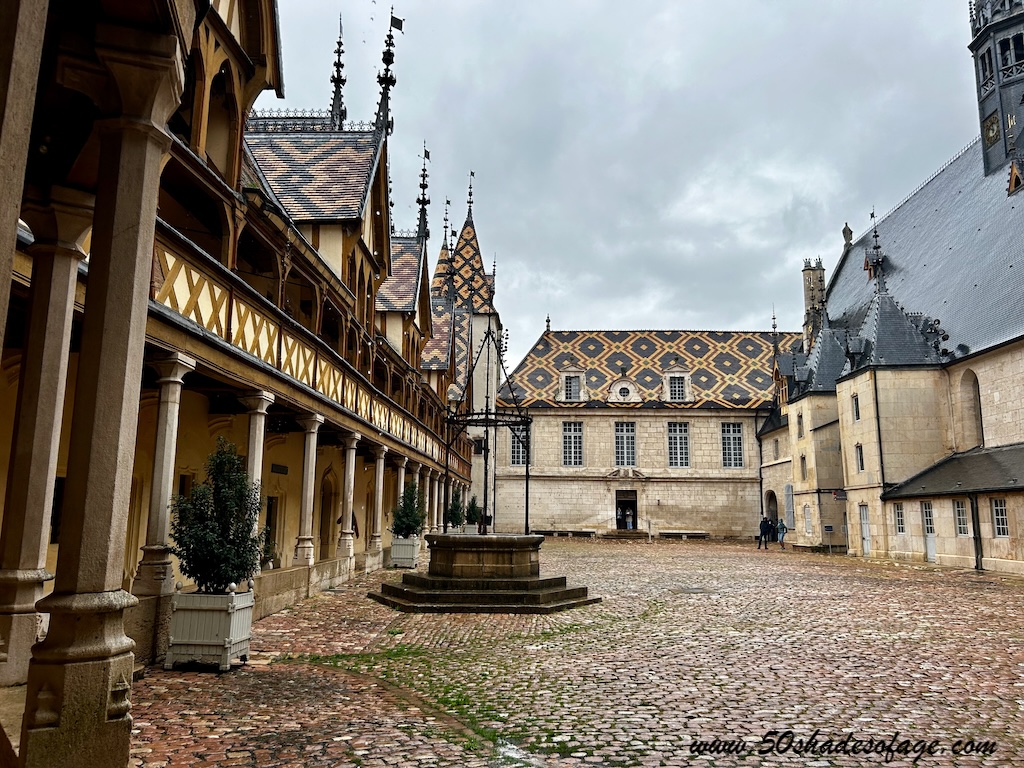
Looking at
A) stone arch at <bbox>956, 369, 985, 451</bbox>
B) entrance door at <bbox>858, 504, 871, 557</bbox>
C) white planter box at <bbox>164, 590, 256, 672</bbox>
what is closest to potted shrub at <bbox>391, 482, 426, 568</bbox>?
white planter box at <bbox>164, 590, 256, 672</bbox>

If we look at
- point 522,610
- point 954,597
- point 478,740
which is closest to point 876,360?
point 954,597

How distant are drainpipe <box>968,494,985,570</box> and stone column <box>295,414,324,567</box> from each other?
1857 centimetres

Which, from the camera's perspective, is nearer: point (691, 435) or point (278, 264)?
point (278, 264)

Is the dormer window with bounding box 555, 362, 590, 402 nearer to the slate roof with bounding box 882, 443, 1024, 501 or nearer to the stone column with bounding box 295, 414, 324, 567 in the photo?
the slate roof with bounding box 882, 443, 1024, 501

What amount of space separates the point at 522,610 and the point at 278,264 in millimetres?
6430

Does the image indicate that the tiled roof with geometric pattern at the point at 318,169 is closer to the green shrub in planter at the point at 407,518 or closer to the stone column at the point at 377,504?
the stone column at the point at 377,504

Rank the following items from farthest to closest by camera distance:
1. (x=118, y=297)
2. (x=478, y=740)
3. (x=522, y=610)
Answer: (x=522, y=610) < (x=478, y=740) < (x=118, y=297)

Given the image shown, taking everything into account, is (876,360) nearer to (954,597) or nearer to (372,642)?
(954,597)

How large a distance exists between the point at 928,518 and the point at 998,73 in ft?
71.1

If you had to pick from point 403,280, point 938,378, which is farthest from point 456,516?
point 938,378

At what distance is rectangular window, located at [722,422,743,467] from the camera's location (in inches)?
1750

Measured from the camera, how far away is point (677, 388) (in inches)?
1820

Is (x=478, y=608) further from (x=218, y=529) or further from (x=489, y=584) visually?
(x=218, y=529)

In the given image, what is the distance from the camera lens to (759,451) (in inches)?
1741
